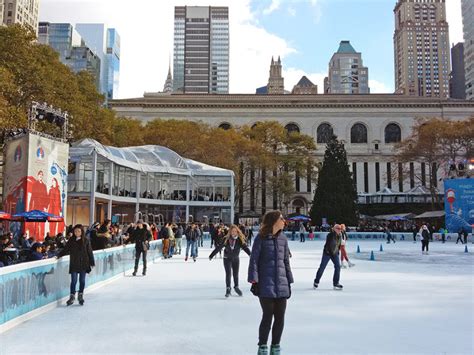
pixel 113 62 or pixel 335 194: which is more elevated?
pixel 113 62

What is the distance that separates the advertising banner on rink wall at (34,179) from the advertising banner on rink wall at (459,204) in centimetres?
2756

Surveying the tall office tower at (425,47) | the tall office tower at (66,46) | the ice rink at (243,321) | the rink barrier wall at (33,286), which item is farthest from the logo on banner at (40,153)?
the tall office tower at (425,47)

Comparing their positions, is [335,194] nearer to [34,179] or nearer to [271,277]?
[34,179]

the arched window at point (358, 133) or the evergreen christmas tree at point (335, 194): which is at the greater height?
the arched window at point (358, 133)

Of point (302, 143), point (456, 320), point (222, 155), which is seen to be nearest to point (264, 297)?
point (456, 320)

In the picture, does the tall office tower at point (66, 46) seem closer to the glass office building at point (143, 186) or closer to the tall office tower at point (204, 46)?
the tall office tower at point (204, 46)

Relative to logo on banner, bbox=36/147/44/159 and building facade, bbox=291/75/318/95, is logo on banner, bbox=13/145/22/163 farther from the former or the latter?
building facade, bbox=291/75/318/95

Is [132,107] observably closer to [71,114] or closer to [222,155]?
[222,155]

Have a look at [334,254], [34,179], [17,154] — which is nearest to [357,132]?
[17,154]

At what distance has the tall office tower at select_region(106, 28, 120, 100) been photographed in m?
165

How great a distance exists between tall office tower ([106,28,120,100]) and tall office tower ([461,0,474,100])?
377 ft

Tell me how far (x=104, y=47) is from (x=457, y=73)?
12875 centimetres

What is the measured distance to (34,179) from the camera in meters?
20.2

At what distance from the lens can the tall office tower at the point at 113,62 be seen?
165125mm
